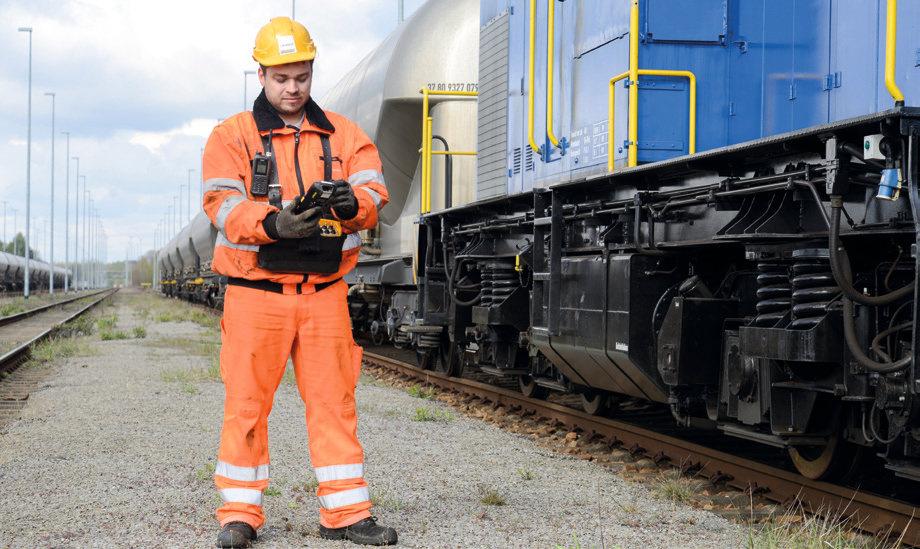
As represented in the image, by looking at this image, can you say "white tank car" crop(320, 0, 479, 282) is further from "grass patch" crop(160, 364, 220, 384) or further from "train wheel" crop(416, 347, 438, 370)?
"grass patch" crop(160, 364, 220, 384)

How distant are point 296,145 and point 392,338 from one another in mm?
8128

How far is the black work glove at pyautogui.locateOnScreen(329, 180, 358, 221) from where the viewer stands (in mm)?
4102

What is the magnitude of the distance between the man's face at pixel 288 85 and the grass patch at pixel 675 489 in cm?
277

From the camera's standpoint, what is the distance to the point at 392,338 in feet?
40.6

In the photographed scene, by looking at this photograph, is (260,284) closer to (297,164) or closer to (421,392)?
(297,164)

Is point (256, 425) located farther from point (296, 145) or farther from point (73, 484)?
point (73, 484)

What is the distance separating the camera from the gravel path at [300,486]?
452cm

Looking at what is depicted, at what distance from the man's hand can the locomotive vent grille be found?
16.6ft

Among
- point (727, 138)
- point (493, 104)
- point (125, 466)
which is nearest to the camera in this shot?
point (125, 466)

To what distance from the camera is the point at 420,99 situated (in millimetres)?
11438

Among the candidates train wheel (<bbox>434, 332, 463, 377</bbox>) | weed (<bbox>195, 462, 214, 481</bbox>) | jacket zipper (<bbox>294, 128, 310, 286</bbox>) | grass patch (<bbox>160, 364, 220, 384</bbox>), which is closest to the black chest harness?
jacket zipper (<bbox>294, 128, 310, 286</bbox>)

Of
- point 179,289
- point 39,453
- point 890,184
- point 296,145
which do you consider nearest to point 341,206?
point 296,145

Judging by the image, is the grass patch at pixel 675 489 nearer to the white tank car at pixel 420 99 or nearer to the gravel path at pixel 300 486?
the gravel path at pixel 300 486

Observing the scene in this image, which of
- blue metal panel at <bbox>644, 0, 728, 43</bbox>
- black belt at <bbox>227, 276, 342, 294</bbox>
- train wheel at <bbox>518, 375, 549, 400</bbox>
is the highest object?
blue metal panel at <bbox>644, 0, 728, 43</bbox>
